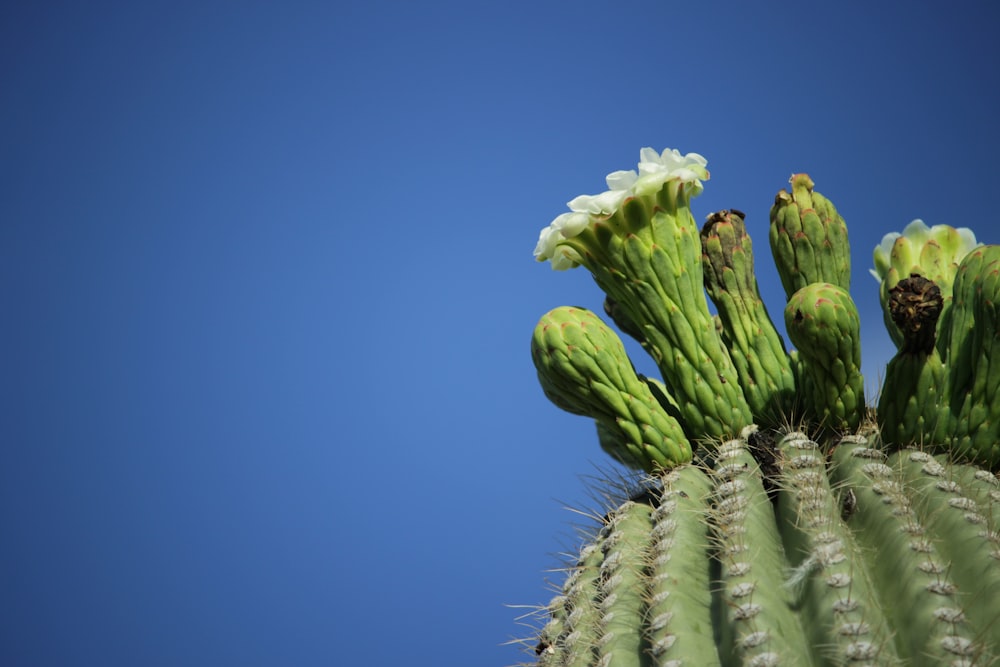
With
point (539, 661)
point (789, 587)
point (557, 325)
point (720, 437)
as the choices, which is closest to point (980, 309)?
point (720, 437)

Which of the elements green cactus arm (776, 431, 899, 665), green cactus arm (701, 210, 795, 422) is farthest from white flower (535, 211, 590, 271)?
green cactus arm (776, 431, 899, 665)

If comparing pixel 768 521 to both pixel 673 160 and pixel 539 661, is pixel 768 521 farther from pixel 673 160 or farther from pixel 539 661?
pixel 673 160

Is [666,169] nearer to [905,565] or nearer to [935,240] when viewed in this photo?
[935,240]

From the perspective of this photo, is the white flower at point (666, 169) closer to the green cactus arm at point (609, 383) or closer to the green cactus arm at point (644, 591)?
the green cactus arm at point (609, 383)

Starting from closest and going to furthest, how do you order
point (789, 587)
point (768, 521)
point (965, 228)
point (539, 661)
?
point (789, 587), point (768, 521), point (539, 661), point (965, 228)

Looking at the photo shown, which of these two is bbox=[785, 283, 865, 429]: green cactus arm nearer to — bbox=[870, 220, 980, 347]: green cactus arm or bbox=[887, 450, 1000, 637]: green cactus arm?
bbox=[887, 450, 1000, 637]: green cactus arm

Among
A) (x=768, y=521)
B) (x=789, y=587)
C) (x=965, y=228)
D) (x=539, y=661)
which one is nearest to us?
(x=789, y=587)

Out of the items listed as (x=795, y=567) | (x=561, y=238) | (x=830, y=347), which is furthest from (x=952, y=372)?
(x=561, y=238)
